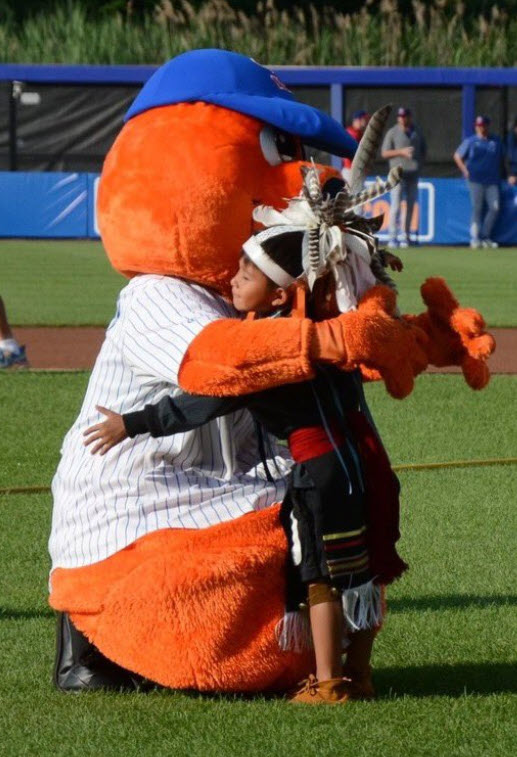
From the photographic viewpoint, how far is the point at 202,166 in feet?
12.6

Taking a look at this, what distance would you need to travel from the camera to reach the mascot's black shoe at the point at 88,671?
3924 mm

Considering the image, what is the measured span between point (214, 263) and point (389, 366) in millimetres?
564

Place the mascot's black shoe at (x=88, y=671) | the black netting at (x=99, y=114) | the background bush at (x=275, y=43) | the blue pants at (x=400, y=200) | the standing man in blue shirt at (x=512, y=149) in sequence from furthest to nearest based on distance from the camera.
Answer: the background bush at (x=275, y=43) < the black netting at (x=99, y=114) < the standing man in blue shirt at (x=512, y=149) < the blue pants at (x=400, y=200) < the mascot's black shoe at (x=88, y=671)

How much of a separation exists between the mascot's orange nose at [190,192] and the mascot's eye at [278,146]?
0.02 m

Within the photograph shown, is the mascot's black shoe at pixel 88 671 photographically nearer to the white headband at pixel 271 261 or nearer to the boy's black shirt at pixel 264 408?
the boy's black shirt at pixel 264 408

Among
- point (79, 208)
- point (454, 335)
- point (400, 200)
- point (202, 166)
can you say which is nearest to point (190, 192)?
point (202, 166)

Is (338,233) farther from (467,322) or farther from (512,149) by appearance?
(512,149)

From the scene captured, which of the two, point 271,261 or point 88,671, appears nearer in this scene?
point 271,261

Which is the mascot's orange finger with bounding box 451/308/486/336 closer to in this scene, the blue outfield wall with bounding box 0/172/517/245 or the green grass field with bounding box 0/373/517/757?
the green grass field with bounding box 0/373/517/757

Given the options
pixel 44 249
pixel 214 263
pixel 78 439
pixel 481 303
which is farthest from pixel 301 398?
pixel 44 249

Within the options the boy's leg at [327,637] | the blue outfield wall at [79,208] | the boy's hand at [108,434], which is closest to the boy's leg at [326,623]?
the boy's leg at [327,637]

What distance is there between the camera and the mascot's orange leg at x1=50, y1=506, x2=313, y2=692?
369cm

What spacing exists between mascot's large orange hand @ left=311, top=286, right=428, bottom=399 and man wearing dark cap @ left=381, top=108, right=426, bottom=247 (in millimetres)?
19824

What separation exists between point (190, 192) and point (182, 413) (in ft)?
1.89
